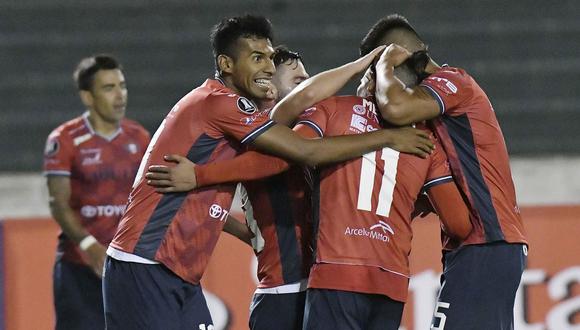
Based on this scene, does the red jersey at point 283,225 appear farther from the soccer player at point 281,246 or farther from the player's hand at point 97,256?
the player's hand at point 97,256

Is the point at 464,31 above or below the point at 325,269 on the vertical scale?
above

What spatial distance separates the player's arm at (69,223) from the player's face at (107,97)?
0.46 meters

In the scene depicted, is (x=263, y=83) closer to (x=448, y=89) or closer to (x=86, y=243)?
(x=448, y=89)

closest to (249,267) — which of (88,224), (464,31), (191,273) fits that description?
(88,224)

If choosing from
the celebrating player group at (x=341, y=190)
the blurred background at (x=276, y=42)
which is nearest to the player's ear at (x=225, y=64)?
the celebrating player group at (x=341, y=190)

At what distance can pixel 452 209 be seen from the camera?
424 cm

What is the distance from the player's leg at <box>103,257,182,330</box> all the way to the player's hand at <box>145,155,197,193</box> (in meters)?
0.28

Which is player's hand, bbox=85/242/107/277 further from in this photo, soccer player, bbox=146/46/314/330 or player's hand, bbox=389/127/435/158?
Answer: player's hand, bbox=389/127/435/158

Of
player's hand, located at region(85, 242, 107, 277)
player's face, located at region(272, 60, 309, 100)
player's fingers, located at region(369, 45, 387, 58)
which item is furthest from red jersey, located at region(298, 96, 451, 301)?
player's hand, located at region(85, 242, 107, 277)

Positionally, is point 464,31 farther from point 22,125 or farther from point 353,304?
point 353,304

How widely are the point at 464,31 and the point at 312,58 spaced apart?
1130 mm

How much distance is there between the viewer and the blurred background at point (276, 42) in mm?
8602

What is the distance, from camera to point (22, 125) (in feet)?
28.4

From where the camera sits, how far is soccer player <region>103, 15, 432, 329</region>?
13.5ft
